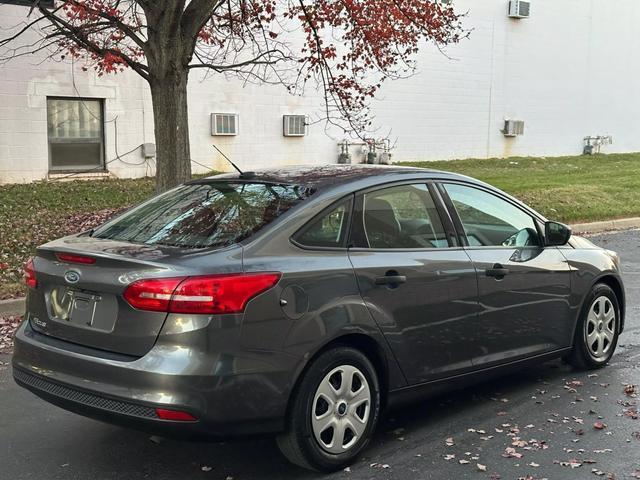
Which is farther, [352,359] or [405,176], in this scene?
[405,176]

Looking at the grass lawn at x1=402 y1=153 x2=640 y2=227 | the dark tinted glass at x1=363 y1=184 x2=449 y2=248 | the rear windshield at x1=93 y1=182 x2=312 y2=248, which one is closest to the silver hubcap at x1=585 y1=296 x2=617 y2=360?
the dark tinted glass at x1=363 y1=184 x2=449 y2=248

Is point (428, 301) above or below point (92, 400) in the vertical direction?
above

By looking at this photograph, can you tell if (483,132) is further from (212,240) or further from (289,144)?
(212,240)

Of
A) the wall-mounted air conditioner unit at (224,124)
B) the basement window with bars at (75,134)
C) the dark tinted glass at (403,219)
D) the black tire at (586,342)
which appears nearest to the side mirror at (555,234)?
the black tire at (586,342)

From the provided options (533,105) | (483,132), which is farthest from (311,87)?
(533,105)

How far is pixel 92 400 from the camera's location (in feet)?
11.9

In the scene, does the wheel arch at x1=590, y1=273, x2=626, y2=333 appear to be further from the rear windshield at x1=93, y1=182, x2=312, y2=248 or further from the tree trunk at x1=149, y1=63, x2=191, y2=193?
the tree trunk at x1=149, y1=63, x2=191, y2=193

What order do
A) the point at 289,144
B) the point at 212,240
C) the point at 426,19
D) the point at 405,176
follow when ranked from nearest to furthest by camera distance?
the point at 212,240
the point at 405,176
the point at 426,19
the point at 289,144

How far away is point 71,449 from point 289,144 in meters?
15.3

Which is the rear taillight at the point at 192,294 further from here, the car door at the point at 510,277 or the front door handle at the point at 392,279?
the car door at the point at 510,277

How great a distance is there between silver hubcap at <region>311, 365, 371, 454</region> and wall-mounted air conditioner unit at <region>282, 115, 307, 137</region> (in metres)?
15.2

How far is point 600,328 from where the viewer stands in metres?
5.74

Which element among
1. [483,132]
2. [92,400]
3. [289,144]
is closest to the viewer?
[92,400]

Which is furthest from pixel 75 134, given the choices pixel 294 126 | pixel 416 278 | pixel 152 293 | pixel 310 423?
pixel 310 423
